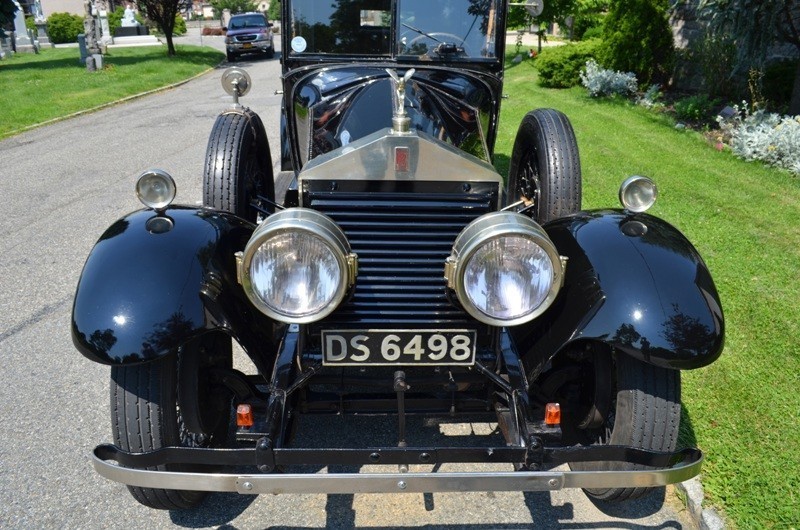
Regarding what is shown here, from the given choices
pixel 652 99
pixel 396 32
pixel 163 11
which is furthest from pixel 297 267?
pixel 163 11

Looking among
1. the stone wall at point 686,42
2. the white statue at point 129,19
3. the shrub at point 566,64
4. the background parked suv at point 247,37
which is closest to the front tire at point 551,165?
the stone wall at point 686,42

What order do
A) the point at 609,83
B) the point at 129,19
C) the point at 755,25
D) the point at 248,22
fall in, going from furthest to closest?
the point at 129,19
the point at 248,22
the point at 609,83
the point at 755,25

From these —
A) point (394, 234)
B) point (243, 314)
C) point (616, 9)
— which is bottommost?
point (243, 314)

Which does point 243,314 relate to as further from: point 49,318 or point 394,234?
point 49,318

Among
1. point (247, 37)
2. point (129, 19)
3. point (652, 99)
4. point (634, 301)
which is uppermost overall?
point (129, 19)

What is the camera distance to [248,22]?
2564 cm

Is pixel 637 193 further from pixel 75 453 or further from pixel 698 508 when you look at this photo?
pixel 75 453

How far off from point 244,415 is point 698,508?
1846 mm

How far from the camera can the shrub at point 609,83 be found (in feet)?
40.1

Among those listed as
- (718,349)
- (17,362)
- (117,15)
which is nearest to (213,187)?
(17,362)

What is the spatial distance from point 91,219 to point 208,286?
4.65 meters

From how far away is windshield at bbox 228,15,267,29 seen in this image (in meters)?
25.3

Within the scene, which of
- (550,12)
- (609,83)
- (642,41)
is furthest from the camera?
(550,12)

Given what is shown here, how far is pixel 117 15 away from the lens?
39.3 metres
